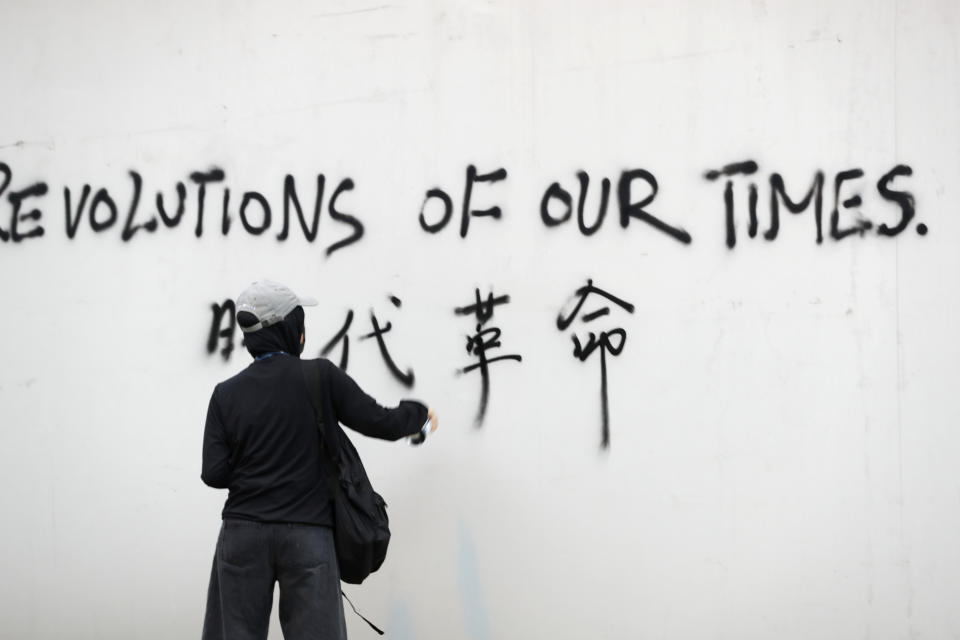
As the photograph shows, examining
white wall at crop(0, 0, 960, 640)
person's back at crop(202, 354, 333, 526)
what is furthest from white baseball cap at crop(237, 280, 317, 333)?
white wall at crop(0, 0, 960, 640)

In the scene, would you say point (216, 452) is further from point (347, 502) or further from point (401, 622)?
point (401, 622)

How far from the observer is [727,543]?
13.7ft

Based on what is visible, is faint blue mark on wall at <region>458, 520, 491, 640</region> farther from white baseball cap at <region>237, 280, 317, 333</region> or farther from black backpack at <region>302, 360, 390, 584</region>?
white baseball cap at <region>237, 280, 317, 333</region>

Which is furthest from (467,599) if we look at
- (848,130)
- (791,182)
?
(848,130)

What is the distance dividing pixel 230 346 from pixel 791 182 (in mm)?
2563

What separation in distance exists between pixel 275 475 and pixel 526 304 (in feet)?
4.70

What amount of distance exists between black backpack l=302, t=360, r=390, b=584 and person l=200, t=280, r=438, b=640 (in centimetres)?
3

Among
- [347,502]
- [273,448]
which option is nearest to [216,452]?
[273,448]

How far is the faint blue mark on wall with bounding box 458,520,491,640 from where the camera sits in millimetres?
4410

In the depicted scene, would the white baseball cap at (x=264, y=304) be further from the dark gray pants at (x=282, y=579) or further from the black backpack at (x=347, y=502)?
the dark gray pants at (x=282, y=579)

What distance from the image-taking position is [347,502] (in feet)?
11.4

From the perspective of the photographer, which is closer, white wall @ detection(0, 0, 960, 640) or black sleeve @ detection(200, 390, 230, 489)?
black sleeve @ detection(200, 390, 230, 489)

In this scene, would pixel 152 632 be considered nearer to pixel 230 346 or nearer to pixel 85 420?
pixel 85 420

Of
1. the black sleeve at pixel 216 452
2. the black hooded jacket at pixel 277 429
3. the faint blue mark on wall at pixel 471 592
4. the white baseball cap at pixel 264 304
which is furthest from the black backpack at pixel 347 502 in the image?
the faint blue mark on wall at pixel 471 592
